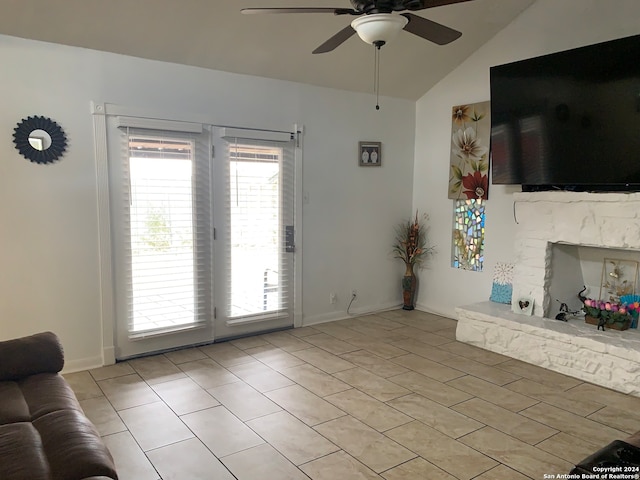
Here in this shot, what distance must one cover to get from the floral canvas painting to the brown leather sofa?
4.15 m

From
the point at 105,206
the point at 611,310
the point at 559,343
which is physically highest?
the point at 105,206

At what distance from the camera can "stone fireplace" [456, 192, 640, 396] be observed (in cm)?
355

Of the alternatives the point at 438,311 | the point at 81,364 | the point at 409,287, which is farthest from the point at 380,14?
the point at 438,311

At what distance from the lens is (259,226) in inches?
182

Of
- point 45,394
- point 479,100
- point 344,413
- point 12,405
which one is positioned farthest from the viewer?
point 479,100

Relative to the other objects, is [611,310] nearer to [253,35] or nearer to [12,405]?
[253,35]

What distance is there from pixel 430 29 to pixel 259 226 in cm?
261

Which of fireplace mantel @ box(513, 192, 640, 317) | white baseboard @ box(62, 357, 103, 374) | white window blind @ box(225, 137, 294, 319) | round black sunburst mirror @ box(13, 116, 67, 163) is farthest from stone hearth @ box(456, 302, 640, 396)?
round black sunburst mirror @ box(13, 116, 67, 163)

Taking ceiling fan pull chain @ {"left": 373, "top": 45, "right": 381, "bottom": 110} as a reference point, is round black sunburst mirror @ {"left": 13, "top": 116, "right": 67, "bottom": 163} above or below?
below

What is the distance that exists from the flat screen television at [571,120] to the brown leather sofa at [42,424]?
3.77m

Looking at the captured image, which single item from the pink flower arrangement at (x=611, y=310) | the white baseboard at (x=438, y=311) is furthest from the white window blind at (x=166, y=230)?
the pink flower arrangement at (x=611, y=310)

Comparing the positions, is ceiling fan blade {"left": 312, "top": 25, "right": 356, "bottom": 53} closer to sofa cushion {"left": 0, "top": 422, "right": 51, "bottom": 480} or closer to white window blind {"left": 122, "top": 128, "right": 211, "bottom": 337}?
white window blind {"left": 122, "top": 128, "right": 211, "bottom": 337}

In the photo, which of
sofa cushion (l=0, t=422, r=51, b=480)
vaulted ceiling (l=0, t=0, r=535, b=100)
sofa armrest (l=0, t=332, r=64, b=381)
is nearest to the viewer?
sofa cushion (l=0, t=422, r=51, b=480)

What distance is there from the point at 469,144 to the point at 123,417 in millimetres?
4197
